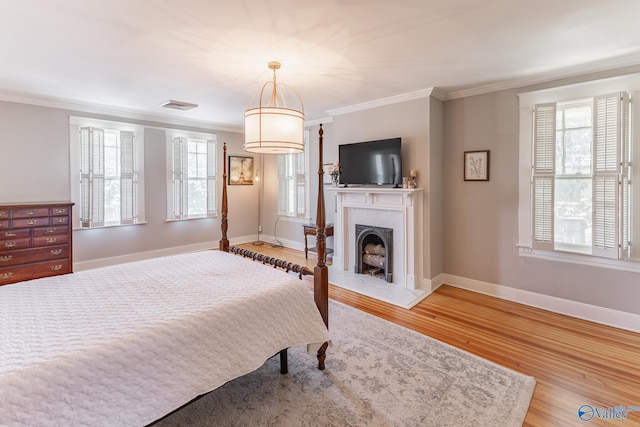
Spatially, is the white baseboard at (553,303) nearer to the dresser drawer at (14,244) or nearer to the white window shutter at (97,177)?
the white window shutter at (97,177)

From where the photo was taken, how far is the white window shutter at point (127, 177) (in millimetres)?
5023

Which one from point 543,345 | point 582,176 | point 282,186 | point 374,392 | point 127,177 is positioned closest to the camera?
point 374,392

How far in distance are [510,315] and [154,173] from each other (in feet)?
18.7

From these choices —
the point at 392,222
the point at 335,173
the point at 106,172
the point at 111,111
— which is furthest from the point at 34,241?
the point at 392,222

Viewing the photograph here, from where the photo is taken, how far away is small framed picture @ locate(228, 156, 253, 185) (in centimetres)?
649

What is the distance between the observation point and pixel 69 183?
14.9 ft

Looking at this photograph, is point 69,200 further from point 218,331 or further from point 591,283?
point 591,283

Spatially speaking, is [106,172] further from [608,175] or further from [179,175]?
[608,175]

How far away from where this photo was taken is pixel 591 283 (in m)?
3.17

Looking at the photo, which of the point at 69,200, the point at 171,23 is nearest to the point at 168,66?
the point at 171,23

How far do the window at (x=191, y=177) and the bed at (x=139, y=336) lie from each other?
3.52 metres

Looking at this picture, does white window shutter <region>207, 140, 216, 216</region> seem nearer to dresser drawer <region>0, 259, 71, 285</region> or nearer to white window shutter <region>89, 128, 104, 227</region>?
white window shutter <region>89, 128, 104, 227</region>

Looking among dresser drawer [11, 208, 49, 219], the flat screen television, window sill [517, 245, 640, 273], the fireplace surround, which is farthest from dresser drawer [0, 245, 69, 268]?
window sill [517, 245, 640, 273]

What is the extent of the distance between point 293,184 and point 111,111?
10.9 ft
